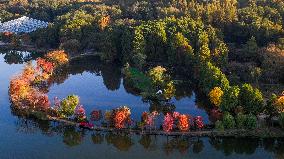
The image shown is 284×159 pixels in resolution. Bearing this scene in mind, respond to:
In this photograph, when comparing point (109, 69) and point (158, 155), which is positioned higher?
point (109, 69)

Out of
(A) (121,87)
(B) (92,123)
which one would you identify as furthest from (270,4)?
(B) (92,123)

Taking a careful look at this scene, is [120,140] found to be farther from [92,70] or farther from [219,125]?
[92,70]

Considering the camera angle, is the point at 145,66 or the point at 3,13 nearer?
the point at 145,66

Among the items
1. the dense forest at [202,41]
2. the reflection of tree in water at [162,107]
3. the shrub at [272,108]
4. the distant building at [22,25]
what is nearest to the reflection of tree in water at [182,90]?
the dense forest at [202,41]

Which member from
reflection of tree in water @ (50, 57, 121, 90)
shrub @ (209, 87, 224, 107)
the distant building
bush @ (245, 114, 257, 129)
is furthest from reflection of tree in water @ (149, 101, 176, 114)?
the distant building

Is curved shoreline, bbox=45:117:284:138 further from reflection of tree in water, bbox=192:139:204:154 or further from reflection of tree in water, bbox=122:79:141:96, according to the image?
reflection of tree in water, bbox=122:79:141:96

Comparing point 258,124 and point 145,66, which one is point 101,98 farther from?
point 258,124

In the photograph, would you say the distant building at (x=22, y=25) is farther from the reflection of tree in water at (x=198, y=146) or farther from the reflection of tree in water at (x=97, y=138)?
the reflection of tree in water at (x=198, y=146)
